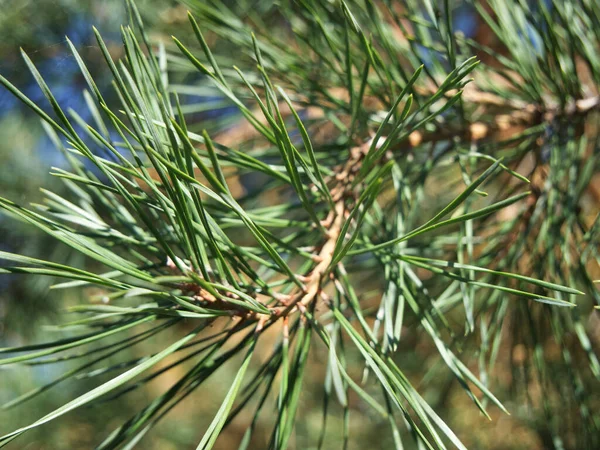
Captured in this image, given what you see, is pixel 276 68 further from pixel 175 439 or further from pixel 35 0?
pixel 175 439

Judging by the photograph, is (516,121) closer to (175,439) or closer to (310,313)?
(310,313)

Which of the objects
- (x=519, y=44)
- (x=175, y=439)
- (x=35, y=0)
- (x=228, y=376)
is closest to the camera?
(x=519, y=44)

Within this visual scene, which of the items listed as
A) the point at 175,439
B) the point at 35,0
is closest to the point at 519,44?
the point at 35,0

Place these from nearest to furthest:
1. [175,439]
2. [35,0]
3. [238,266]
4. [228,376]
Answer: [238,266] < [35,0] < [175,439] < [228,376]

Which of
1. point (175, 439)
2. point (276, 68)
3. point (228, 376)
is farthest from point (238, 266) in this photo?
point (228, 376)

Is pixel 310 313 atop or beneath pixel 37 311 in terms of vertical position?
beneath

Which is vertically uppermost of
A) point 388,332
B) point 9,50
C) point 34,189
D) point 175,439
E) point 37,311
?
point 9,50

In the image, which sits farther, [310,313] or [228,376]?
[228,376]
